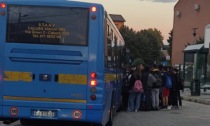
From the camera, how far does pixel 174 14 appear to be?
85062mm

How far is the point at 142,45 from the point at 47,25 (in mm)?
96322

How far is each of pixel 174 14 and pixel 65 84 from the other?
76.9m

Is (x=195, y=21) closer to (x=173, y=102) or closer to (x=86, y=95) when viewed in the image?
(x=173, y=102)

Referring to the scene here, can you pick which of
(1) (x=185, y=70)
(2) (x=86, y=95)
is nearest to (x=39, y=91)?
(2) (x=86, y=95)

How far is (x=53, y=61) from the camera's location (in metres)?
9.91

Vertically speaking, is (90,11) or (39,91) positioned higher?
(90,11)

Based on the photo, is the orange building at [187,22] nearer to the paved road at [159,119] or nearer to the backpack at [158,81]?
the backpack at [158,81]

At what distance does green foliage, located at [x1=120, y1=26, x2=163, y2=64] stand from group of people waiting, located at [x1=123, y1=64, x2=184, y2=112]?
8134cm

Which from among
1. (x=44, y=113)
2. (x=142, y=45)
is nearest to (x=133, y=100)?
(x=44, y=113)

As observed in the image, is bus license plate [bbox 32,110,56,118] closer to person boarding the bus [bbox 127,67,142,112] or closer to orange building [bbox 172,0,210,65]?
person boarding the bus [bbox 127,67,142,112]

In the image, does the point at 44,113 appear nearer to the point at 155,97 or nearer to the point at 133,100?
the point at 133,100

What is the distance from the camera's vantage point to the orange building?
71562 millimetres

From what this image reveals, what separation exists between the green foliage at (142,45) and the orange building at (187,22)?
19.8m

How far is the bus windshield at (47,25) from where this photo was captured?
32.4 feet
